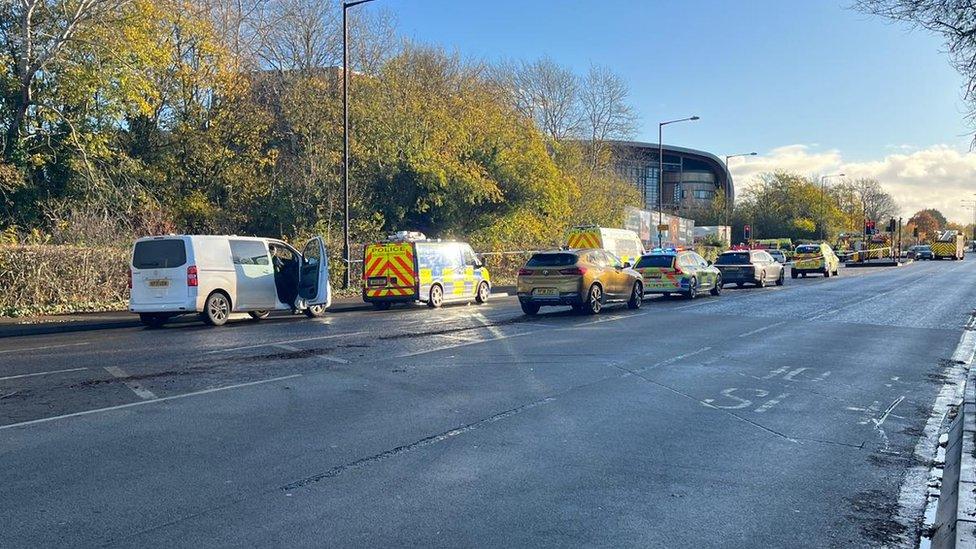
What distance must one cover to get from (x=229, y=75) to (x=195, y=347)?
57.4 ft

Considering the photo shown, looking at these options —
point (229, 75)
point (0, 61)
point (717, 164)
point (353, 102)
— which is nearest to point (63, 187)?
point (0, 61)

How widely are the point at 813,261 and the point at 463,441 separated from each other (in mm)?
37604

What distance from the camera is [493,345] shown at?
1296 centimetres

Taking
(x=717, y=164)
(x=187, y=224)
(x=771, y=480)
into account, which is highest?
(x=717, y=164)

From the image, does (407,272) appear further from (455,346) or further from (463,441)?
(463,441)

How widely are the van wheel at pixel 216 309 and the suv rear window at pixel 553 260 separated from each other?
698 cm

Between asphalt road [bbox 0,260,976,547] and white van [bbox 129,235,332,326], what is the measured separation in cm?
217

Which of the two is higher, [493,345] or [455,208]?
[455,208]

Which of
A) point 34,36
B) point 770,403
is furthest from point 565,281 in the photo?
point 34,36

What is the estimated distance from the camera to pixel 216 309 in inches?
645

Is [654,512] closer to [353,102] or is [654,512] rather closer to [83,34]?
A: [83,34]

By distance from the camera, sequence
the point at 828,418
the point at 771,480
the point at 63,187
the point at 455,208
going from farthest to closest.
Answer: the point at 455,208, the point at 63,187, the point at 828,418, the point at 771,480

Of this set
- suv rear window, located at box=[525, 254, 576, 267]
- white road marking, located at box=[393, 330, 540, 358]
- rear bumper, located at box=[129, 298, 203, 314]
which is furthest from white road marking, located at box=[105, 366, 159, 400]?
suv rear window, located at box=[525, 254, 576, 267]

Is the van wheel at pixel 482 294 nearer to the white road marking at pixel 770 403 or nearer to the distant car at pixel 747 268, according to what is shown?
the distant car at pixel 747 268
